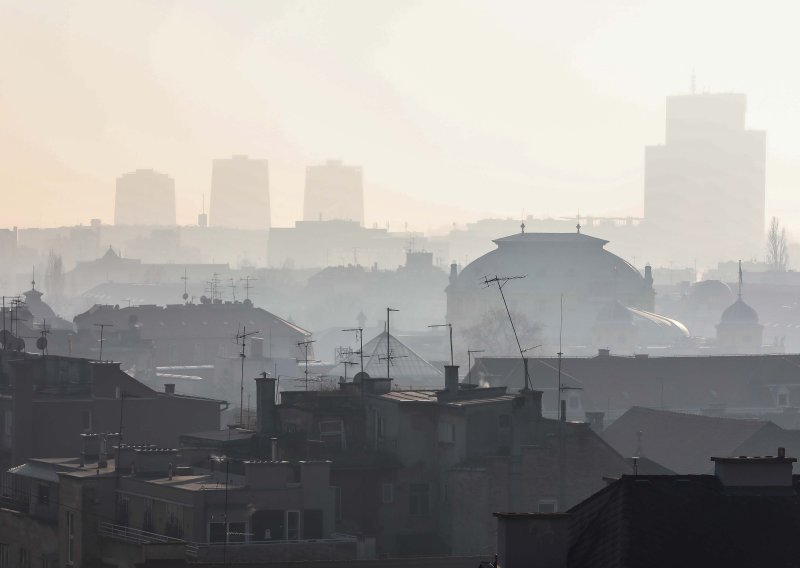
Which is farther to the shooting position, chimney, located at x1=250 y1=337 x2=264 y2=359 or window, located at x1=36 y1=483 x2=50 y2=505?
chimney, located at x1=250 y1=337 x2=264 y2=359

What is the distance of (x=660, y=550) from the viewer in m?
19.4

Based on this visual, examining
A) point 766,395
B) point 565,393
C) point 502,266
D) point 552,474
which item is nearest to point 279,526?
point 552,474

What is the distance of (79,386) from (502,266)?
100 metres

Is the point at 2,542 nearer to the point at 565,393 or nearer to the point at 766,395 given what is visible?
the point at 565,393

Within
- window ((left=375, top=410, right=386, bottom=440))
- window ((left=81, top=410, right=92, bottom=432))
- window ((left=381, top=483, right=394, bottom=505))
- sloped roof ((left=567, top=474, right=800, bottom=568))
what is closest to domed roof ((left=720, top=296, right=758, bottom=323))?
window ((left=81, top=410, right=92, bottom=432))

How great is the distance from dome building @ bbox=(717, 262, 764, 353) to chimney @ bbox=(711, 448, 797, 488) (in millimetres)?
116060

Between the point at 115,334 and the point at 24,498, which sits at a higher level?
the point at 115,334

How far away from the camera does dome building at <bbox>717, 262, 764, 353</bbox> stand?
13688 cm

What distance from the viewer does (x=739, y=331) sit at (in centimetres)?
13838

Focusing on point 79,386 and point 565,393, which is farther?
point 565,393

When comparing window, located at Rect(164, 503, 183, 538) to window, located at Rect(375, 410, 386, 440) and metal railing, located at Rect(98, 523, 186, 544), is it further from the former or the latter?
window, located at Rect(375, 410, 386, 440)

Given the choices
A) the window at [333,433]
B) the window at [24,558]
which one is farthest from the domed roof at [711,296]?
the window at [24,558]

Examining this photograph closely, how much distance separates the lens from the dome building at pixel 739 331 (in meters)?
137

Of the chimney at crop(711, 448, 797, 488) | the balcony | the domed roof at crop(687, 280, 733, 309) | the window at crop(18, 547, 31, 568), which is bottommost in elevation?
the window at crop(18, 547, 31, 568)
